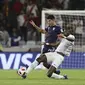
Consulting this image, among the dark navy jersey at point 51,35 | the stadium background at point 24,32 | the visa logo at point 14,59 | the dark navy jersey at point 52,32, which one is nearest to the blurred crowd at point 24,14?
the stadium background at point 24,32

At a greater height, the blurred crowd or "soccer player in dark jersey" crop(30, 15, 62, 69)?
"soccer player in dark jersey" crop(30, 15, 62, 69)

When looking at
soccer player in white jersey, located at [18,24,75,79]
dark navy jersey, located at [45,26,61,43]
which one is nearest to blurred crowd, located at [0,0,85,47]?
dark navy jersey, located at [45,26,61,43]

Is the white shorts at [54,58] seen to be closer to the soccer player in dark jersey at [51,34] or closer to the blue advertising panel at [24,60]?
the soccer player in dark jersey at [51,34]

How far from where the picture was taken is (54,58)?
16641 mm

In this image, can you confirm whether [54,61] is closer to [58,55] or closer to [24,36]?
[58,55]

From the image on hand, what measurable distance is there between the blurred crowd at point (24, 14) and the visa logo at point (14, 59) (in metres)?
1.71

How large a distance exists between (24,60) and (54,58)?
726 centimetres

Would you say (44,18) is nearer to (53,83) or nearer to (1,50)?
(1,50)

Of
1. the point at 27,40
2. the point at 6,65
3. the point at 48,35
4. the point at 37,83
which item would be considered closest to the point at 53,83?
the point at 37,83

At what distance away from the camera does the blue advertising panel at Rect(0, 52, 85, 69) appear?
934 inches

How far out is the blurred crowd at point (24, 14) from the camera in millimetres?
25922

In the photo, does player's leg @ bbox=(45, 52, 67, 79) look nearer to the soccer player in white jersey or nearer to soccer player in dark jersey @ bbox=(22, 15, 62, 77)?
the soccer player in white jersey

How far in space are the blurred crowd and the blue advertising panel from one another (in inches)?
67.5

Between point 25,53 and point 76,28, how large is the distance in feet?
8.47
